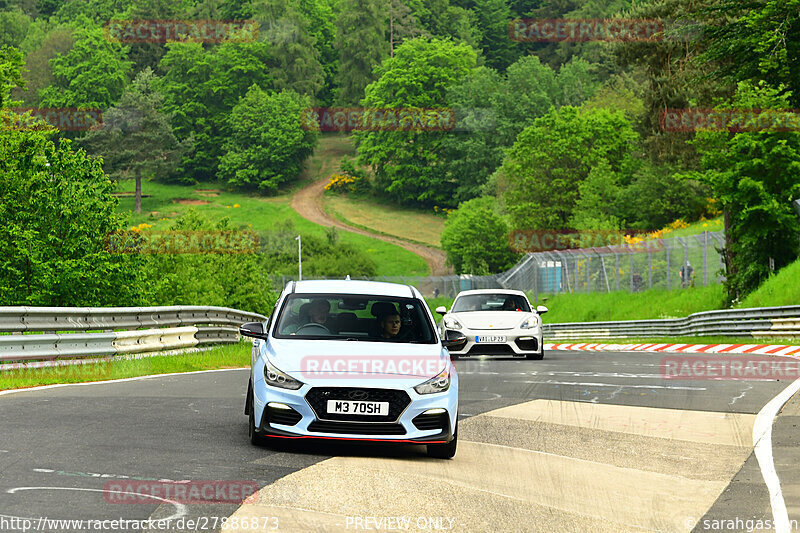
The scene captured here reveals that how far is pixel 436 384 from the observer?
895cm

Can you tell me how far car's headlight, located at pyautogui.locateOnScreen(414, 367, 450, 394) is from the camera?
8.84 metres

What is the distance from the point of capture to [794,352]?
71.4 ft

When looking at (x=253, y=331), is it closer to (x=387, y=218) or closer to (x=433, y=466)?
(x=433, y=466)

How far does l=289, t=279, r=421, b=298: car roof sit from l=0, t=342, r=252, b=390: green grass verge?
215 inches

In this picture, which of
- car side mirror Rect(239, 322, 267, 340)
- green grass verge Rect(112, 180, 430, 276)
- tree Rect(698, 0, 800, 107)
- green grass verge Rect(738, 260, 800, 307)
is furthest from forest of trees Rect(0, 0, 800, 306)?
car side mirror Rect(239, 322, 267, 340)

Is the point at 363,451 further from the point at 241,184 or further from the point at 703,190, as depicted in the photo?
the point at 241,184

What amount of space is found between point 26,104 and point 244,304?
110m

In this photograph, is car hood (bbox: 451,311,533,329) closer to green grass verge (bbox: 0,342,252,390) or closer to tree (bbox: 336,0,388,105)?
green grass verge (bbox: 0,342,252,390)

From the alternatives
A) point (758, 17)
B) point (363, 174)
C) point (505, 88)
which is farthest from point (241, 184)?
point (758, 17)

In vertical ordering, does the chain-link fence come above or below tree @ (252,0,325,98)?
below

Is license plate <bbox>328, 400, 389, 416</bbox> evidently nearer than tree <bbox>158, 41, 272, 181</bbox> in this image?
Yes

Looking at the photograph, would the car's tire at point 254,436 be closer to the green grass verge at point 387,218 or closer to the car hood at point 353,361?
the car hood at point 353,361

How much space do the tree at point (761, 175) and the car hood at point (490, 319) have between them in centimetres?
1015

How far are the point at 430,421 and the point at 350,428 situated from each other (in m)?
0.65
